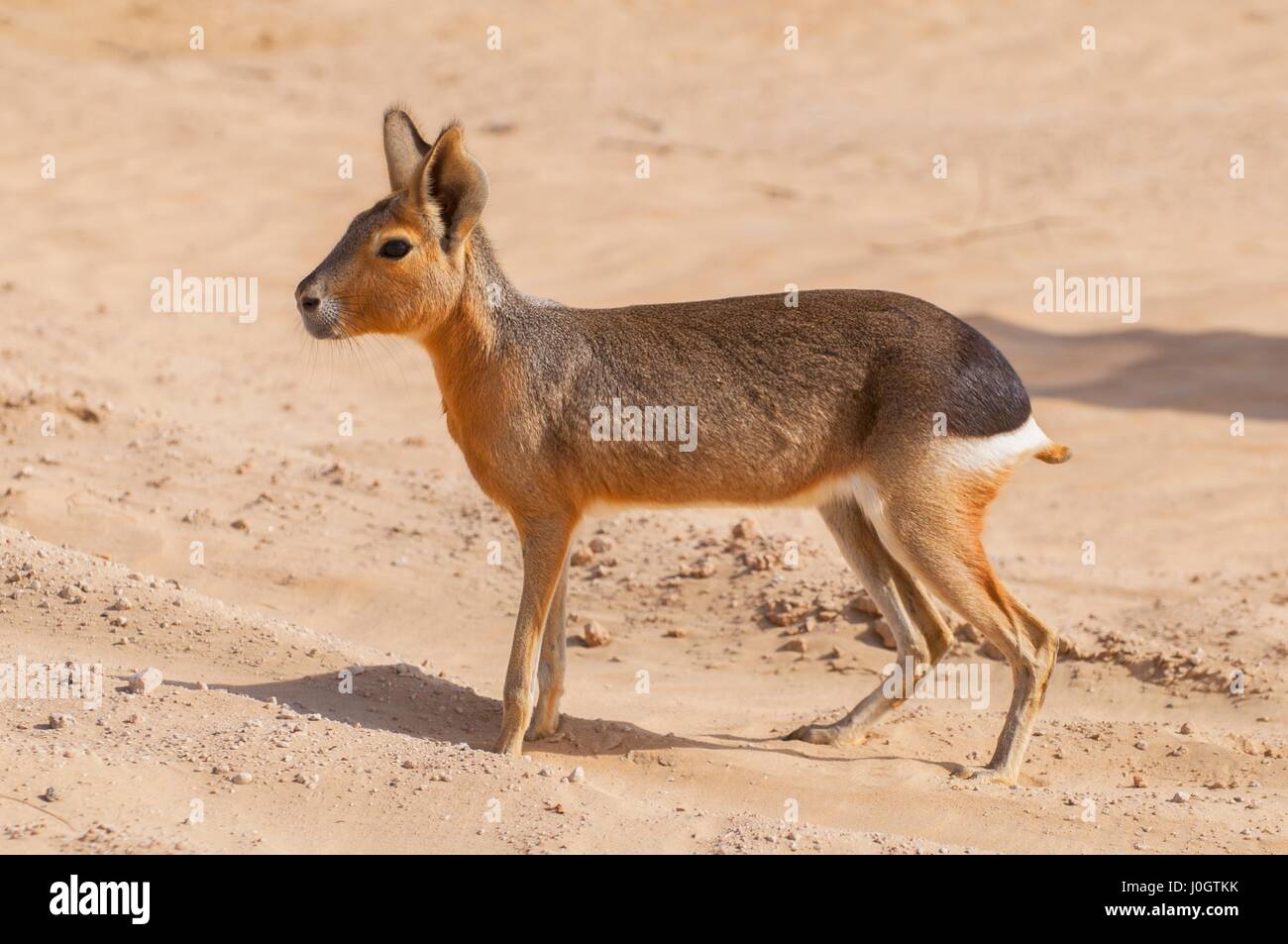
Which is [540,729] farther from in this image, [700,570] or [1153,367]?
[1153,367]

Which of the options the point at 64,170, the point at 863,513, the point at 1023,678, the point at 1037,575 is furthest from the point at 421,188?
the point at 64,170

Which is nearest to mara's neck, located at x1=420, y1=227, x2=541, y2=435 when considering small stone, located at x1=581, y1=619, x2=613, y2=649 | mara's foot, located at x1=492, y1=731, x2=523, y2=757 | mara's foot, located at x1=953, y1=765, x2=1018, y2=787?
mara's foot, located at x1=492, y1=731, x2=523, y2=757

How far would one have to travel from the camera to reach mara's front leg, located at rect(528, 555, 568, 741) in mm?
6691

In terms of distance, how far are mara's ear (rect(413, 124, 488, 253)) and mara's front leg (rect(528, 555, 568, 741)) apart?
1.53 meters

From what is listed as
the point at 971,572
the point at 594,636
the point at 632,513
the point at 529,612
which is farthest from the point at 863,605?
the point at 529,612

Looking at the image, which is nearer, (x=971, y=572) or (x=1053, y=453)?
(x=971, y=572)

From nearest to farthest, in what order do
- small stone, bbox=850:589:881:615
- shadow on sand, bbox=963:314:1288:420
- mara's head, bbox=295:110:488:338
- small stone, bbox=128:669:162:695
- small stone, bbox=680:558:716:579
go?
small stone, bbox=128:669:162:695 → mara's head, bbox=295:110:488:338 → small stone, bbox=850:589:881:615 → small stone, bbox=680:558:716:579 → shadow on sand, bbox=963:314:1288:420

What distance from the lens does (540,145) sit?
19438 millimetres

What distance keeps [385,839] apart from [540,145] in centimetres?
1542

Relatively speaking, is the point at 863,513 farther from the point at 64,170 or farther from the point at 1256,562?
the point at 64,170

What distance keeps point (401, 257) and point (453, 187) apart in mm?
348

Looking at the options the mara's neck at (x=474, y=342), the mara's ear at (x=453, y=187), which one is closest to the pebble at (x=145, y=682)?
the mara's neck at (x=474, y=342)

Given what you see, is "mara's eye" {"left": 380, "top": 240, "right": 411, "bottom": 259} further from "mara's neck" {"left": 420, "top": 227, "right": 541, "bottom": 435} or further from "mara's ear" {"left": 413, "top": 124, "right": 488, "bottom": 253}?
"mara's neck" {"left": 420, "top": 227, "right": 541, "bottom": 435}

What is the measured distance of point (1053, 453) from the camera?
673 centimetres
